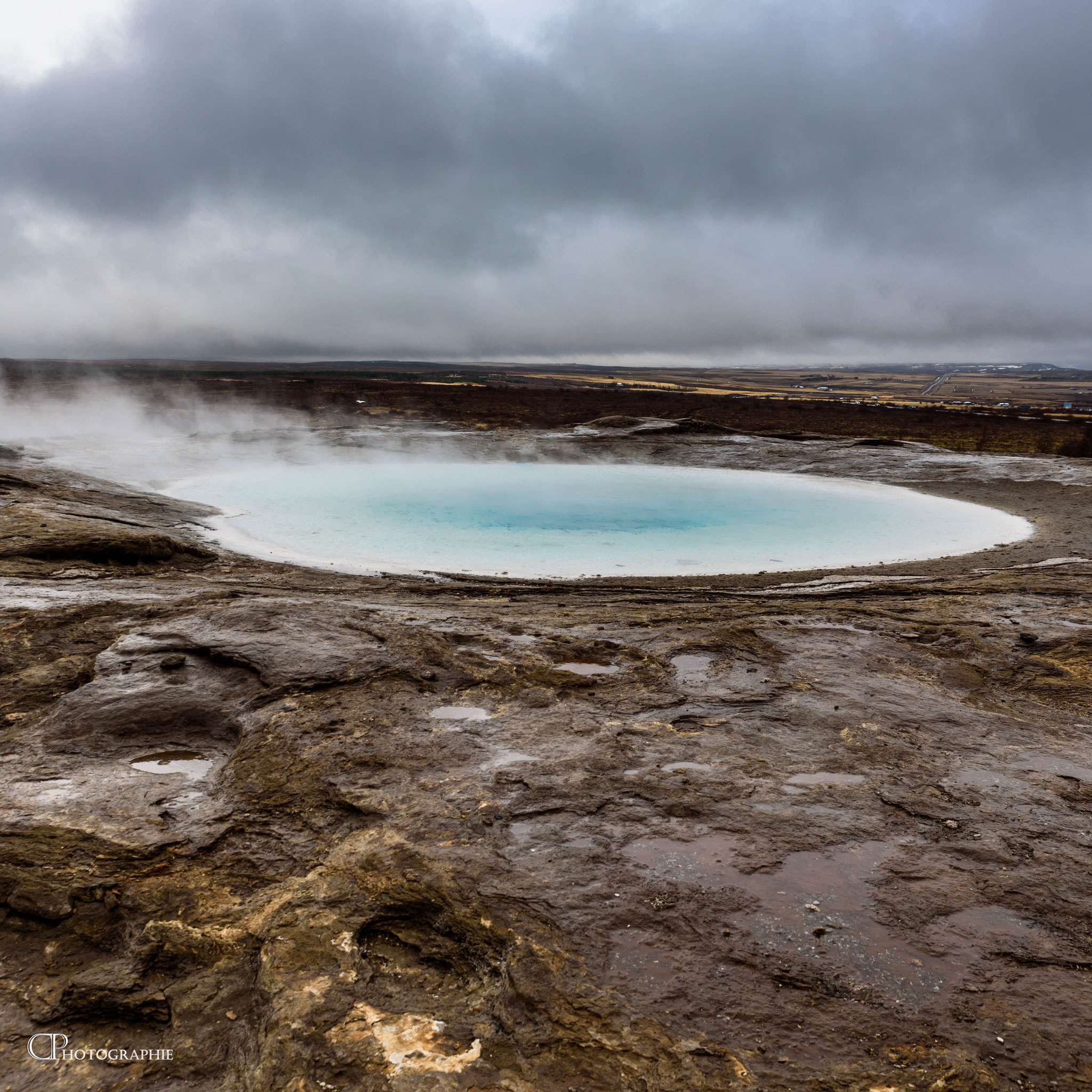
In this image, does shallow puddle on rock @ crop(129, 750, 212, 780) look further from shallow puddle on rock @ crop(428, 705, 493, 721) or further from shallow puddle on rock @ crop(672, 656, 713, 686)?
shallow puddle on rock @ crop(672, 656, 713, 686)

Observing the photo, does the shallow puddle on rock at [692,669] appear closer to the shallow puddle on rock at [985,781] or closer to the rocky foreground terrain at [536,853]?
the rocky foreground terrain at [536,853]

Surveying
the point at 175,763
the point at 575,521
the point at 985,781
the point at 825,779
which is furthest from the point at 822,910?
the point at 575,521

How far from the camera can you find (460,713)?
15.2ft

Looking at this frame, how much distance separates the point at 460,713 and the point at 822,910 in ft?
8.25

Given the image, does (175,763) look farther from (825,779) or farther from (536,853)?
(825,779)

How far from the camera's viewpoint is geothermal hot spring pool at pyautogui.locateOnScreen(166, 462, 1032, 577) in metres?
11.0

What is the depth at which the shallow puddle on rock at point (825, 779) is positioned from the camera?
12.6 ft

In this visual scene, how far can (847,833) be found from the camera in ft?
11.1

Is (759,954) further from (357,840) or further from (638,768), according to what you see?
(357,840)

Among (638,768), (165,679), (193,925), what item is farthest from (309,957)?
(165,679)

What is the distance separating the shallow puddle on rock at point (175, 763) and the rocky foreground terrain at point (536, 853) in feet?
0.08

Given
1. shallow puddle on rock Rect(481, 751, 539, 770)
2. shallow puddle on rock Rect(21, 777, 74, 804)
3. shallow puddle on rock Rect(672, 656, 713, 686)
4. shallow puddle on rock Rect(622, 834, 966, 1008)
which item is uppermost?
shallow puddle on rock Rect(672, 656, 713, 686)

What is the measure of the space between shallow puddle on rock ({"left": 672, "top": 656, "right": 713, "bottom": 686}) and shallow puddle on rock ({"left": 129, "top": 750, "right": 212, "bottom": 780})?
333 centimetres

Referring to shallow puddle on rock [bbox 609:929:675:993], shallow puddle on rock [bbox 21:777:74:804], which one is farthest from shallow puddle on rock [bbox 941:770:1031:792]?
shallow puddle on rock [bbox 21:777:74:804]
